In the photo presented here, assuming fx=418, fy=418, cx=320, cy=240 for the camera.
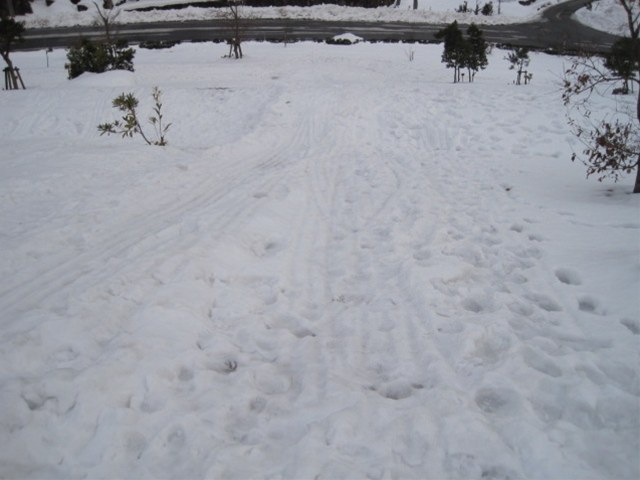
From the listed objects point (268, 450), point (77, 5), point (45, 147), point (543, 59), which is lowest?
point (268, 450)

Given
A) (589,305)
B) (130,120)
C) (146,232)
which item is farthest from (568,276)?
(130,120)

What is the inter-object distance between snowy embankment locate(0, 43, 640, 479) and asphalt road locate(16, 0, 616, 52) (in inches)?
811

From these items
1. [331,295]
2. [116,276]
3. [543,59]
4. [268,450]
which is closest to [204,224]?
[116,276]

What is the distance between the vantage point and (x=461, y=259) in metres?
4.37

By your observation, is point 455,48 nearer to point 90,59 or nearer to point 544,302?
point 90,59

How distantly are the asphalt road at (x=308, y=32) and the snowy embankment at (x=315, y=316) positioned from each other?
20.6 meters

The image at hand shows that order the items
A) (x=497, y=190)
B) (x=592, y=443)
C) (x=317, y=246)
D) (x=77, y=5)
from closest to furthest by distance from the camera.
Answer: (x=592, y=443), (x=317, y=246), (x=497, y=190), (x=77, y=5)

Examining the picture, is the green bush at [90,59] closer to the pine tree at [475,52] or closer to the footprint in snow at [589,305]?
the pine tree at [475,52]

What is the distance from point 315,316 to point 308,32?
27494mm

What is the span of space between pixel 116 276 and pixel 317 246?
215 cm

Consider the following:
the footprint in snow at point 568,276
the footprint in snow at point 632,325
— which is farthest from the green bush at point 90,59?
the footprint in snow at point 632,325

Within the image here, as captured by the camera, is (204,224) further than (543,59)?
No

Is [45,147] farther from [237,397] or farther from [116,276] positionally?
[237,397]

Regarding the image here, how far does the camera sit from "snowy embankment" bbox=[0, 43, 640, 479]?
238cm
